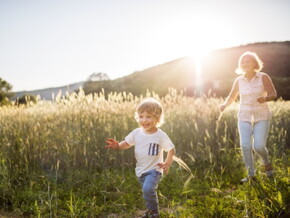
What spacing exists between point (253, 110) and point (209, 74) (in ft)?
87.4

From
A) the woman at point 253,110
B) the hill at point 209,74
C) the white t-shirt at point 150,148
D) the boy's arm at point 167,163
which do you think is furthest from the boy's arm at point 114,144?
the hill at point 209,74

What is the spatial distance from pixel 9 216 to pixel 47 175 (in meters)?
1.04

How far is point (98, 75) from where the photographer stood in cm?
2580

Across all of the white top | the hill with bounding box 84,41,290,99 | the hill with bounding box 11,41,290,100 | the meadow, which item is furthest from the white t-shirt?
the hill with bounding box 11,41,290,100

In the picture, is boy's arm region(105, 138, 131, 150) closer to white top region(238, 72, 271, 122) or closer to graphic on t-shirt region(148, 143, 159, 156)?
graphic on t-shirt region(148, 143, 159, 156)

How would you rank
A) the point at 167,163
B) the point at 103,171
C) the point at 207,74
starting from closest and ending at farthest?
the point at 167,163
the point at 103,171
the point at 207,74

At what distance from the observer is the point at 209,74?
1185 inches

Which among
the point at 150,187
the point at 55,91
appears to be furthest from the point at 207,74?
the point at 150,187

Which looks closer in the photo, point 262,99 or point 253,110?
point 262,99

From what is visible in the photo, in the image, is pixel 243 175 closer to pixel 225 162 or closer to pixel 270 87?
pixel 225 162

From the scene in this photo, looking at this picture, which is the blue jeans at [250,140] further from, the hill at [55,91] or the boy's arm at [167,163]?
the hill at [55,91]

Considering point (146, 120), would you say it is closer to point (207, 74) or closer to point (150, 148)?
point (150, 148)

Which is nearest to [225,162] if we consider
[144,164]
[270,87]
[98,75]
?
[270,87]

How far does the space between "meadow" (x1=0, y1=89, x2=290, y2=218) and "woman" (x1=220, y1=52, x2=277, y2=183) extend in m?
0.19
